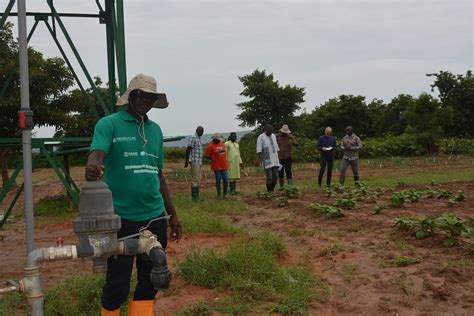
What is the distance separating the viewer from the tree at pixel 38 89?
10724mm

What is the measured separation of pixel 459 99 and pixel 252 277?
3416cm

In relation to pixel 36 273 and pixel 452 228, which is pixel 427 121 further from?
pixel 36 273

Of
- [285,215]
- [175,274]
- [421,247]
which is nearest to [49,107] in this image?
[285,215]

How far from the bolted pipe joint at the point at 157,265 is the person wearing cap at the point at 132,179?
1.87ft

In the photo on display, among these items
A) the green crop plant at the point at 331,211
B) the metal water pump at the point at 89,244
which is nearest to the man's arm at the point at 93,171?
the metal water pump at the point at 89,244

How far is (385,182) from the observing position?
13781 mm

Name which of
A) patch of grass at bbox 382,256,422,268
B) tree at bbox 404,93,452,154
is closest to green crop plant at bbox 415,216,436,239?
patch of grass at bbox 382,256,422,268

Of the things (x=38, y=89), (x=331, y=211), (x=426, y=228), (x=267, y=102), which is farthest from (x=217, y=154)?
A: (x=267, y=102)

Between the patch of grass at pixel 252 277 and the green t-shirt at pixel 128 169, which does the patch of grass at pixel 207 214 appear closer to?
the patch of grass at pixel 252 277

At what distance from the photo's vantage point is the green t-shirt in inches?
118

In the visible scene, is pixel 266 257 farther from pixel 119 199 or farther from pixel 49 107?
pixel 49 107

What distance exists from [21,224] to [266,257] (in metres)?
6.41

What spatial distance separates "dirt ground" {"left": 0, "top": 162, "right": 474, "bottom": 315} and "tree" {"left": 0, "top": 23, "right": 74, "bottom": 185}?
3.37 m

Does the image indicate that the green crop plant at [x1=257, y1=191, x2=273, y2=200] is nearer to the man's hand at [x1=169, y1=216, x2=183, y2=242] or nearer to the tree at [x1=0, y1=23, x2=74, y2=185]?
the tree at [x1=0, y1=23, x2=74, y2=185]
